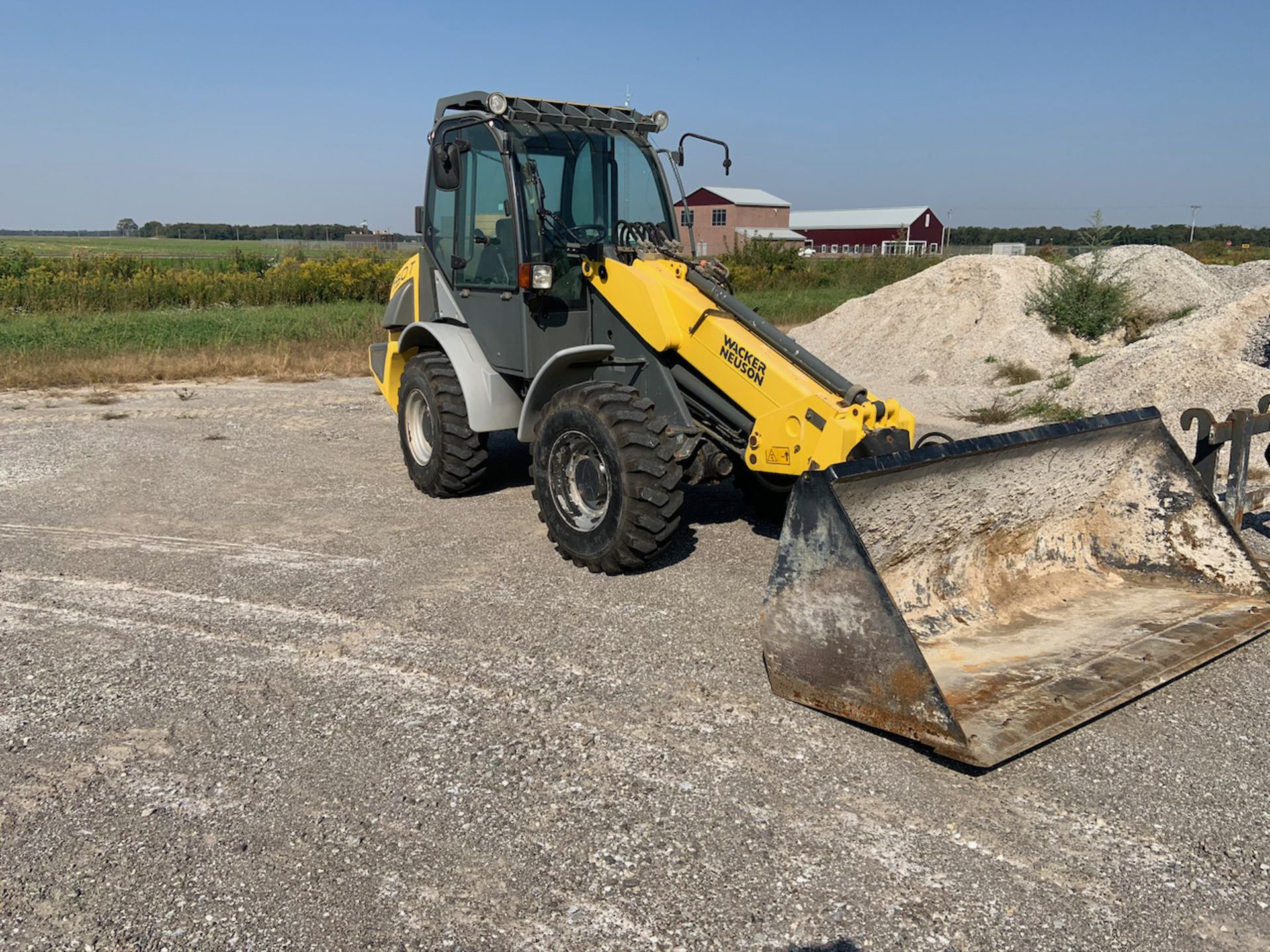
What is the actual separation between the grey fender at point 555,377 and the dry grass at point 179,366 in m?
7.90

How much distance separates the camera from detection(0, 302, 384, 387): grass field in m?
13.8

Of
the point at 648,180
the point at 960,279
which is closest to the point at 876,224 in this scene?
the point at 960,279

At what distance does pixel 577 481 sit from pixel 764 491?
1445 mm

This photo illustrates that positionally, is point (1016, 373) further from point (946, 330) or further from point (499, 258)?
point (499, 258)

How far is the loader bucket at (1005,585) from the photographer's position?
3.85m

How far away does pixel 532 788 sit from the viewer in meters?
3.66

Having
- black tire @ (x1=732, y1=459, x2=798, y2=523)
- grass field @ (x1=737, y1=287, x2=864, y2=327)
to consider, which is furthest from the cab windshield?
grass field @ (x1=737, y1=287, x2=864, y2=327)

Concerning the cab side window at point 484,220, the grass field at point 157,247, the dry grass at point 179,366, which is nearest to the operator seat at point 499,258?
the cab side window at point 484,220

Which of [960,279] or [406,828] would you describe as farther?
[960,279]

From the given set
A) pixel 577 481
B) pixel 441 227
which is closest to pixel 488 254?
pixel 441 227

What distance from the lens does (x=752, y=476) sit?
6863 mm

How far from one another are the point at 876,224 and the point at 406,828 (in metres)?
77.5

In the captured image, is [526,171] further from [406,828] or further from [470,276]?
[406,828]

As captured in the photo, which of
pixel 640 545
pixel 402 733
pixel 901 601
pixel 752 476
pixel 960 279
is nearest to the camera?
pixel 402 733
